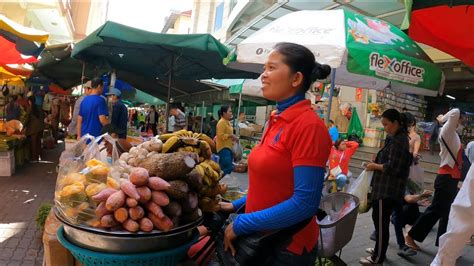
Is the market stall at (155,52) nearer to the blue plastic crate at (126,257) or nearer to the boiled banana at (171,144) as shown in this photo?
the boiled banana at (171,144)

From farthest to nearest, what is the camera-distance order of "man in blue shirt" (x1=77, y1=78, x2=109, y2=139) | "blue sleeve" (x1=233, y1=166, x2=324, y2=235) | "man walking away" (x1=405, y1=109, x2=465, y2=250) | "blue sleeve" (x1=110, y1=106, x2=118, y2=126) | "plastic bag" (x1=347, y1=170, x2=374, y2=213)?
1. "blue sleeve" (x1=110, y1=106, x2=118, y2=126)
2. "man in blue shirt" (x1=77, y1=78, x2=109, y2=139)
3. "man walking away" (x1=405, y1=109, x2=465, y2=250)
4. "plastic bag" (x1=347, y1=170, x2=374, y2=213)
5. "blue sleeve" (x1=233, y1=166, x2=324, y2=235)

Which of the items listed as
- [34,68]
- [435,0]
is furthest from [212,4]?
[435,0]

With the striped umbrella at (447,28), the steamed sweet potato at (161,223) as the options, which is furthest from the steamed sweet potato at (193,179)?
the striped umbrella at (447,28)

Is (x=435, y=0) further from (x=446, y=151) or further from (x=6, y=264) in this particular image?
(x=6, y=264)

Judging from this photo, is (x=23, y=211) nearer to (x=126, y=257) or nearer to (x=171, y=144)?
(x=171, y=144)

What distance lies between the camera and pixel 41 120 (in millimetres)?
10648

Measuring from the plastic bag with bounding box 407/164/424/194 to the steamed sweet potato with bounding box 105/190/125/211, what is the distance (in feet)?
14.7

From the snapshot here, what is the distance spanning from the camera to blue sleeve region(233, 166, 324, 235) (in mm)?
1538

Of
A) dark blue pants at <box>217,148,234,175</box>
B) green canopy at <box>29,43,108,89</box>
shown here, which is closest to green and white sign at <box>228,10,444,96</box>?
dark blue pants at <box>217,148,234,175</box>

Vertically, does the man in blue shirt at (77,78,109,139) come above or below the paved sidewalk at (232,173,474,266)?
above

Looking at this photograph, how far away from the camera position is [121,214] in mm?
1568

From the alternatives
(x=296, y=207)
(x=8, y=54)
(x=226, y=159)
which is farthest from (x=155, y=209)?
(x=8, y=54)

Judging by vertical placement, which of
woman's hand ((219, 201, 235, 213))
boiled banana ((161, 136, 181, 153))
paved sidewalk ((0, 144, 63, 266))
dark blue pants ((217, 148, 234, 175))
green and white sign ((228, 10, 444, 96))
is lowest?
paved sidewalk ((0, 144, 63, 266))

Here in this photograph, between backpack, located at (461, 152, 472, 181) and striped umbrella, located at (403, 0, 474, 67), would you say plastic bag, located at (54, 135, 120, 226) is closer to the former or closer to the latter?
striped umbrella, located at (403, 0, 474, 67)
